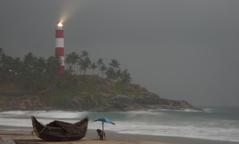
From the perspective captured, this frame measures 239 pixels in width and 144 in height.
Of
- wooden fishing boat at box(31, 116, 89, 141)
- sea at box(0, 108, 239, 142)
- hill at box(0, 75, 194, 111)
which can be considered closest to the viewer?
wooden fishing boat at box(31, 116, 89, 141)

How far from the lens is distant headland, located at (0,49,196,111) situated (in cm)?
11467

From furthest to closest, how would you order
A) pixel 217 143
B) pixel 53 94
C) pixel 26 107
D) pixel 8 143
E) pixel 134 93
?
pixel 134 93
pixel 53 94
pixel 26 107
pixel 217 143
pixel 8 143

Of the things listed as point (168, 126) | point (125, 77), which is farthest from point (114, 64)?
point (168, 126)

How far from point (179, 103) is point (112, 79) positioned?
2051cm

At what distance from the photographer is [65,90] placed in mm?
Answer: 124438

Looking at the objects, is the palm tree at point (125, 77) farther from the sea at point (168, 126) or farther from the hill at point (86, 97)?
the sea at point (168, 126)

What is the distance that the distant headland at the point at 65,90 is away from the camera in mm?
114669

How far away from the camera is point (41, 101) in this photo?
114062mm

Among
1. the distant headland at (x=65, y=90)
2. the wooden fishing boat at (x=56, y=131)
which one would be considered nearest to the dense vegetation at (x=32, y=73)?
the distant headland at (x=65, y=90)

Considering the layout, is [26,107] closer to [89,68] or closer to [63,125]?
[89,68]

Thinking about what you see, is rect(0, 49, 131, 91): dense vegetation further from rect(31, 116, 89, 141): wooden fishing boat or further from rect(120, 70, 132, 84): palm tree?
rect(31, 116, 89, 141): wooden fishing boat

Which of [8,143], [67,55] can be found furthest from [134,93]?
[8,143]

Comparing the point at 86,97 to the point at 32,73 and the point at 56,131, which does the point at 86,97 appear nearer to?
the point at 32,73

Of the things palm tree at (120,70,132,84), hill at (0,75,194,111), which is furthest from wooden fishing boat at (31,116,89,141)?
palm tree at (120,70,132,84)
